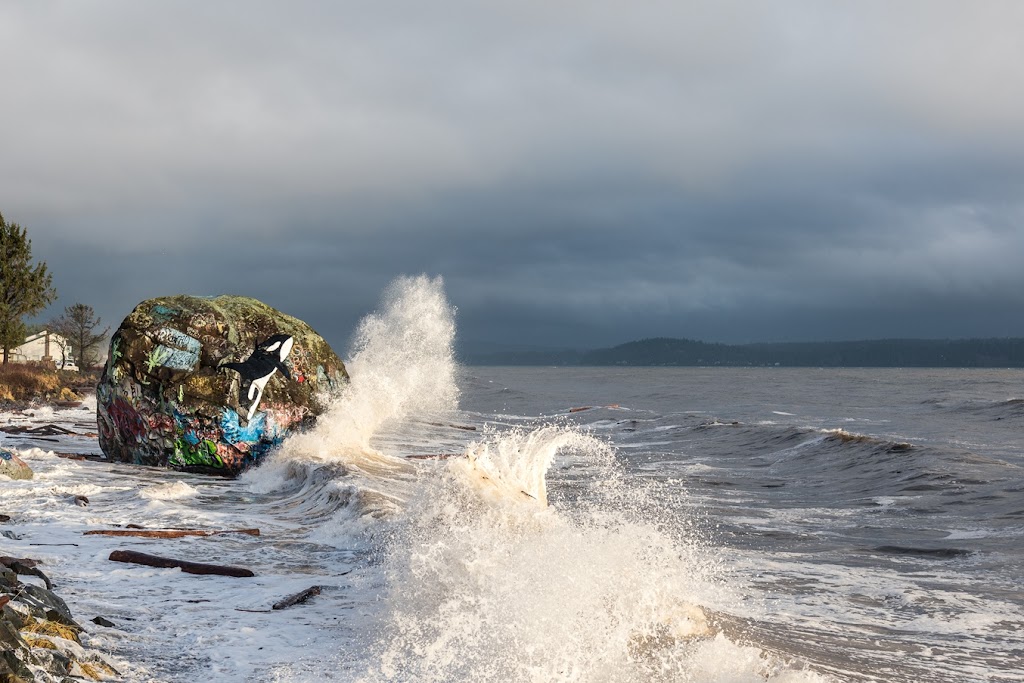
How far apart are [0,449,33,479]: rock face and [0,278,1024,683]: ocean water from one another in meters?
0.23

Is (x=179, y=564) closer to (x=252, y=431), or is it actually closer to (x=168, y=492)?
(x=168, y=492)

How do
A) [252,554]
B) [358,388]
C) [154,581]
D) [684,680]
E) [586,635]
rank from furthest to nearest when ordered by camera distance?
[358,388], [252,554], [154,581], [586,635], [684,680]

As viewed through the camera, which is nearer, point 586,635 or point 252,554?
point 586,635

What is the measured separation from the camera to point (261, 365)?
13.4m

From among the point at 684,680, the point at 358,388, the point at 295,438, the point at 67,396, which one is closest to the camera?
the point at 684,680

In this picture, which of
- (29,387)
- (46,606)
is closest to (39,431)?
(46,606)

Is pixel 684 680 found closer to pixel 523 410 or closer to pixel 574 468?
pixel 574 468

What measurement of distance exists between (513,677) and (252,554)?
11.9 feet

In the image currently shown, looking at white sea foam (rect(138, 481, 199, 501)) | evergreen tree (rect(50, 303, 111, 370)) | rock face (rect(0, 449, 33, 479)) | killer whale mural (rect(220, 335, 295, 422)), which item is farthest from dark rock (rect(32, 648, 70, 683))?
evergreen tree (rect(50, 303, 111, 370))

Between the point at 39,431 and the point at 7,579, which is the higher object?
the point at 7,579

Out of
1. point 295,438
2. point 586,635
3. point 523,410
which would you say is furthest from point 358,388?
point 523,410

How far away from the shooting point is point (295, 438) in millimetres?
13555

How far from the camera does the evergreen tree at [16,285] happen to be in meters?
36.2

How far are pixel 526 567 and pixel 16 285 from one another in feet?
123
